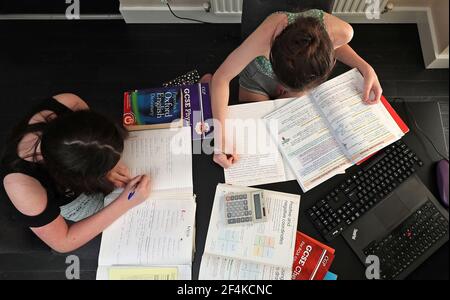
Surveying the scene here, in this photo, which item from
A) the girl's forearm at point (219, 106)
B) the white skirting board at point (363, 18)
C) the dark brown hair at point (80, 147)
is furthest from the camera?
the white skirting board at point (363, 18)

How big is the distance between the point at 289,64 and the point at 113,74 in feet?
3.86

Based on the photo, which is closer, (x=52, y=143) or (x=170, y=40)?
(x=52, y=143)

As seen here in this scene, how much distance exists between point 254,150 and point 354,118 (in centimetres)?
30

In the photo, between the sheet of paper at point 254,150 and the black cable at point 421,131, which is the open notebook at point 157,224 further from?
the black cable at point 421,131

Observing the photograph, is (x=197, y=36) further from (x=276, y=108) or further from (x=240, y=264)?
(x=240, y=264)

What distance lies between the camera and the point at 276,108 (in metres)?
1.08

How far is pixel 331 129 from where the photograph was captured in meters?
1.04

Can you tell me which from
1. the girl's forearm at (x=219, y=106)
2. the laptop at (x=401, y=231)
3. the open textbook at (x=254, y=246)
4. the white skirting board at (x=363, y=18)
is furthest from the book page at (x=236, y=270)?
the white skirting board at (x=363, y=18)

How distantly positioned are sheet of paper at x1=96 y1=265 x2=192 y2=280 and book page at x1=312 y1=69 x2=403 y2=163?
547 mm

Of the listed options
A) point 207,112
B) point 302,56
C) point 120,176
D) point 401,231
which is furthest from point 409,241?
point 120,176

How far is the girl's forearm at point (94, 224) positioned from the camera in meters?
0.95

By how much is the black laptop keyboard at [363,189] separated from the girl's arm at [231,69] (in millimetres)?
287

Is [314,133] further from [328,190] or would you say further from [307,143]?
[328,190]
